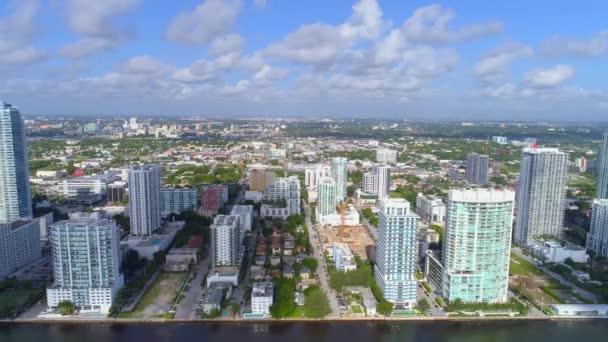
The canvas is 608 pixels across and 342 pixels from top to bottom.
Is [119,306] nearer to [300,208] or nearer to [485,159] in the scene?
[300,208]

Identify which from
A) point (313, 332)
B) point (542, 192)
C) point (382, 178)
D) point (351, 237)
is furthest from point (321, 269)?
point (382, 178)

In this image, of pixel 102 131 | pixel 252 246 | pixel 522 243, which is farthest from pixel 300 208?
pixel 102 131

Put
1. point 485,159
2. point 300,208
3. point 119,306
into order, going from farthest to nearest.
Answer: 1. point 485,159
2. point 300,208
3. point 119,306

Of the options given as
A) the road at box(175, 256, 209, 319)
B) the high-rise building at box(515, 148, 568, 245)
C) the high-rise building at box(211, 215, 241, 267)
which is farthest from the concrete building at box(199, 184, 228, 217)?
the high-rise building at box(515, 148, 568, 245)

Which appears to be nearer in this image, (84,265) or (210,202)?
(84,265)

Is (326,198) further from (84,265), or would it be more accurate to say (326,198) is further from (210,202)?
(84,265)

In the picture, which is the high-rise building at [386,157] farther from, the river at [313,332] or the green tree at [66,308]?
the green tree at [66,308]
